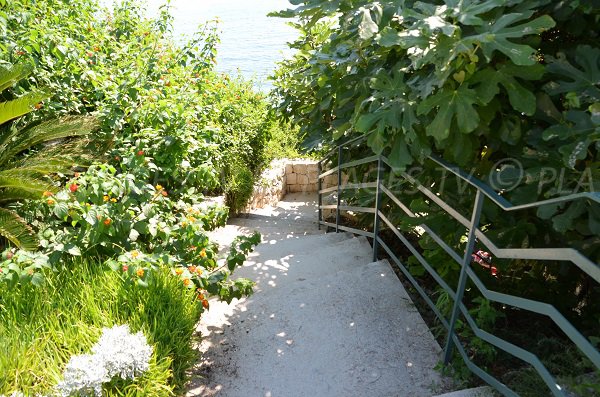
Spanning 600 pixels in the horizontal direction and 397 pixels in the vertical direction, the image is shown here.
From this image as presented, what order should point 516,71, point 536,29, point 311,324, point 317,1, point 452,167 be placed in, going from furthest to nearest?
1. point 311,324
2. point 317,1
3. point 452,167
4. point 516,71
5. point 536,29

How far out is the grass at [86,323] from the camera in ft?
6.09

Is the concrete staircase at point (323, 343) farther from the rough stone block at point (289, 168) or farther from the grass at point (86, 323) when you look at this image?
the rough stone block at point (289, 168)

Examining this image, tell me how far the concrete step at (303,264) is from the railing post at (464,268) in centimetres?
133

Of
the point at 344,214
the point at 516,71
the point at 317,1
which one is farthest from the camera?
the point at 344,214

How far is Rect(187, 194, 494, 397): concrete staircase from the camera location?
2150 mm

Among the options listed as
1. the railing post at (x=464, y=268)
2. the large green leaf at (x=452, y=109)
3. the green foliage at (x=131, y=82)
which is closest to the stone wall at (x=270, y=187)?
the green foliage at (x=131, y=82)

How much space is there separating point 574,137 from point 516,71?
0.36 meters

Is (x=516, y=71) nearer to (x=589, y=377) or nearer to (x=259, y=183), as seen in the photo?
(x=589, y=377)

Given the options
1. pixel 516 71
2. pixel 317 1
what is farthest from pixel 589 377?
pixel 317 1

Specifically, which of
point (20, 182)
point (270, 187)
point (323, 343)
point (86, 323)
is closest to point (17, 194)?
point (20, 182)

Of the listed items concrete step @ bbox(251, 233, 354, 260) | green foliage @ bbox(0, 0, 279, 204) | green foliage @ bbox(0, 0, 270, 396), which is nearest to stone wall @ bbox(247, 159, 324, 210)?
green foliage @ bbox(0, 0, 270, 396)

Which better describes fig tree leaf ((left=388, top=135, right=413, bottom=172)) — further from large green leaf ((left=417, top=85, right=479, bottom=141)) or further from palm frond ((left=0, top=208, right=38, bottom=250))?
palm frond ((left=0, top=208, right=38, bottom=250))

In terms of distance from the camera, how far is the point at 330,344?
2.39 meters

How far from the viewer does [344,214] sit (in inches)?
225
